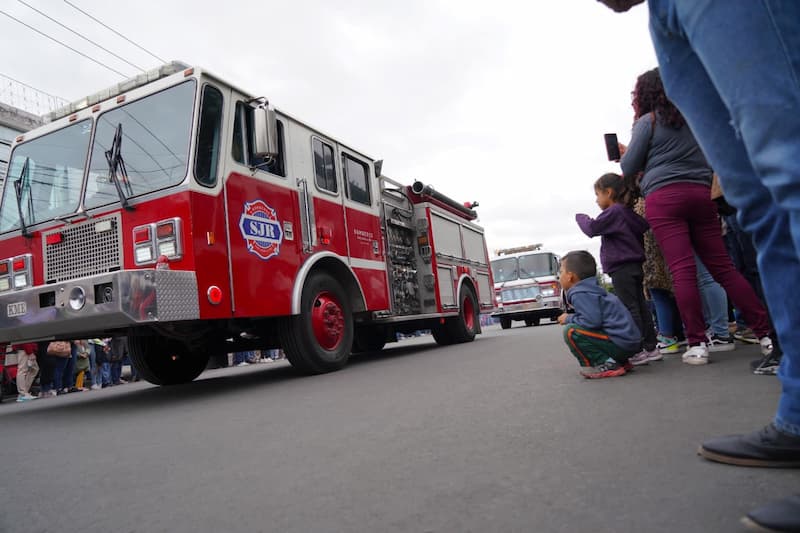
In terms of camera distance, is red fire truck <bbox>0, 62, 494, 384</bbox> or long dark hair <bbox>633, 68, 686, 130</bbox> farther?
red fire truck <bbox>0, 62, 494, 384</bbox>

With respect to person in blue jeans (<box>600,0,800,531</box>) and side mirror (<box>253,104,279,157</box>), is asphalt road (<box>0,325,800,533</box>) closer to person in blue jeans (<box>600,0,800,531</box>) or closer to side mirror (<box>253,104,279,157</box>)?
person in blue jeans (<box>600,0,800,531</box>)

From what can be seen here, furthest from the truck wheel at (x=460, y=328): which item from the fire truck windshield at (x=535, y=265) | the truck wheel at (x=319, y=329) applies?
the fire truck windshield at (x=535, y=265)

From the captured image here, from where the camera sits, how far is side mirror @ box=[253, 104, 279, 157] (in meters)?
4.80

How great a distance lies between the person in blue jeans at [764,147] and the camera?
1361 millimetres

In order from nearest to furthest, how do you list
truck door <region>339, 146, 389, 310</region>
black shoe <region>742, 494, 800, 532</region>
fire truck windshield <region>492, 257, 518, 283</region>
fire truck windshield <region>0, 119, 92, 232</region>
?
black shoe <region>742, 494, 800, 532</region>, fire truck windshield <region>0, 119, 92, 232</region>, truck door <region>339, 146, 389, 310</region>, fire truck windshield <region>492, 257, 518, 283</region>

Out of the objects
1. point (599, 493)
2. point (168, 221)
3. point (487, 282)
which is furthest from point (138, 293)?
point (487, 282)

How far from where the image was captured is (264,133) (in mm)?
4840

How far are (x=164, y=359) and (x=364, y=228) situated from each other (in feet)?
9.40

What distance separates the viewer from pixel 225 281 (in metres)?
4.62

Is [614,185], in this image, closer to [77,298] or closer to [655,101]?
[655,101]

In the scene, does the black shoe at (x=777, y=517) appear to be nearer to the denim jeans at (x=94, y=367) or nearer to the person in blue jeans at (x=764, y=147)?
the person in blue jeans at (x=764, y=147)

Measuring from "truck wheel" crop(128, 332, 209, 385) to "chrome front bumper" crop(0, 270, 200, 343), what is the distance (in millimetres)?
1377

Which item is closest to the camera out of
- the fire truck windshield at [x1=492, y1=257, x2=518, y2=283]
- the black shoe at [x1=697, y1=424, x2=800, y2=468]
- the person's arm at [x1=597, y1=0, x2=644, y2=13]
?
the black shoe at [x1=697, y1=424, x2=800, y2=468]

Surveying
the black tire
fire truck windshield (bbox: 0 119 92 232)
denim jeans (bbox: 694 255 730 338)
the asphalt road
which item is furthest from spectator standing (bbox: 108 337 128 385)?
denim jeans (bbox: 694 255 730 338)
